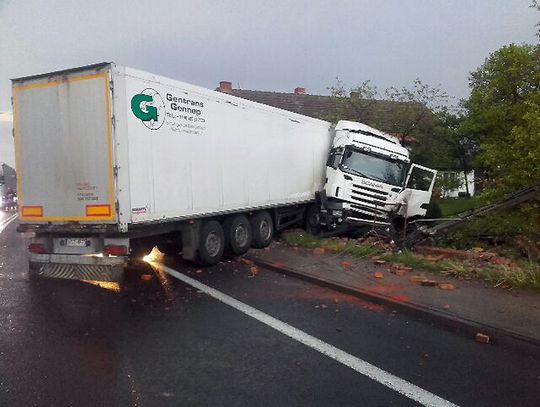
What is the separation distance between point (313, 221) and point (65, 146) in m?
7.88

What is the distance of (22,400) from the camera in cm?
396

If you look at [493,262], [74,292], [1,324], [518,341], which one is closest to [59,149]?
[74,292]

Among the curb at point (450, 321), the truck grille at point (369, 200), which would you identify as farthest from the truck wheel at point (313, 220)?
the curb at point (450, 321)

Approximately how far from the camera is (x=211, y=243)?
962 cm

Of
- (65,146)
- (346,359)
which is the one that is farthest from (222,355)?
(65,146)

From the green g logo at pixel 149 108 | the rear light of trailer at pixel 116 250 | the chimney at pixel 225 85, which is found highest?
the chimney at pixel 225 85

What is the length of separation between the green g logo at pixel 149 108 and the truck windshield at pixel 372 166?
6.78 m

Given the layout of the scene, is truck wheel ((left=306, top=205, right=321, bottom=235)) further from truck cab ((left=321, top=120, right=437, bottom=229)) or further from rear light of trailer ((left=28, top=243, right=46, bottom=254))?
rear light of trailer ((left=28, top=243, right=46, bottom=254))

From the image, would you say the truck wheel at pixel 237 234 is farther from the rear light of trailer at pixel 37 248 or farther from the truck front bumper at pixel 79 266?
the rear light of trailer at pixel 37 248

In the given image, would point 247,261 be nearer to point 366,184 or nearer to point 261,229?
point 261,229

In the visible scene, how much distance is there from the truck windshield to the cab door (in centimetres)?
47

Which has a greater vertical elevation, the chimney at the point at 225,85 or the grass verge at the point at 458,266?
the chimney at the point at 225,85

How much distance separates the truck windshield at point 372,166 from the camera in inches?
540

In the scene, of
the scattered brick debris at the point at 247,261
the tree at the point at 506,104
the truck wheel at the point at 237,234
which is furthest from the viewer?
the tree at the point at 506,104
